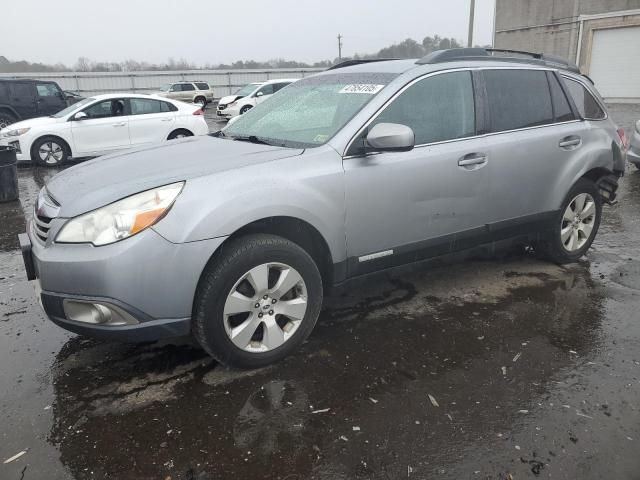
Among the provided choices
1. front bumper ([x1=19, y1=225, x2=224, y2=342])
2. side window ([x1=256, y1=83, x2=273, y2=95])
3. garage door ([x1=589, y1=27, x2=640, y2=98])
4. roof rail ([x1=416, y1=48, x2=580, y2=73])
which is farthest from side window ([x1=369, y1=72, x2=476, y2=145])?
garage door ([x1=589, y1=27, x2=640, y2=98])

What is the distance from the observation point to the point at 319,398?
8.68 ft

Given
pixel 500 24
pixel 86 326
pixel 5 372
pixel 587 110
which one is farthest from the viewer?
pixel 500 24

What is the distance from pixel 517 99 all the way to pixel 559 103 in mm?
546

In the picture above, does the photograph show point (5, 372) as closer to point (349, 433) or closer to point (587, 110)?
point (349, 433)

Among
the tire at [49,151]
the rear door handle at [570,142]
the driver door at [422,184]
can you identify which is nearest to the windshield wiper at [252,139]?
the driver door at [422,184]

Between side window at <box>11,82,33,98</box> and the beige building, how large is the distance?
23.5 meters

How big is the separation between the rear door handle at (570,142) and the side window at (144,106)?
364 inches

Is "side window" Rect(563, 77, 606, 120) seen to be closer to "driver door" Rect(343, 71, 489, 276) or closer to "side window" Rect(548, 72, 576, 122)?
"side window" Rect(548, 72, 576, 122)

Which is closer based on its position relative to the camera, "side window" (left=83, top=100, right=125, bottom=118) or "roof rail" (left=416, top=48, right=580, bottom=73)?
"roof rail" (left=416, top=48, right=580, bottom=73)

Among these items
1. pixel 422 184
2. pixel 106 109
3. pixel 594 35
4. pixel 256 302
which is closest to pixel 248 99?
pixel 106 109

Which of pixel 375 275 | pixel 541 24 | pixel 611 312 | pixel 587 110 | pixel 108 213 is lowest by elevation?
pixel 611 312

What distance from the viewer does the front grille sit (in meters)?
2.69

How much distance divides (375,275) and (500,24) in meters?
30.5

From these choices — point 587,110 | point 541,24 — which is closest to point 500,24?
point 541,24
